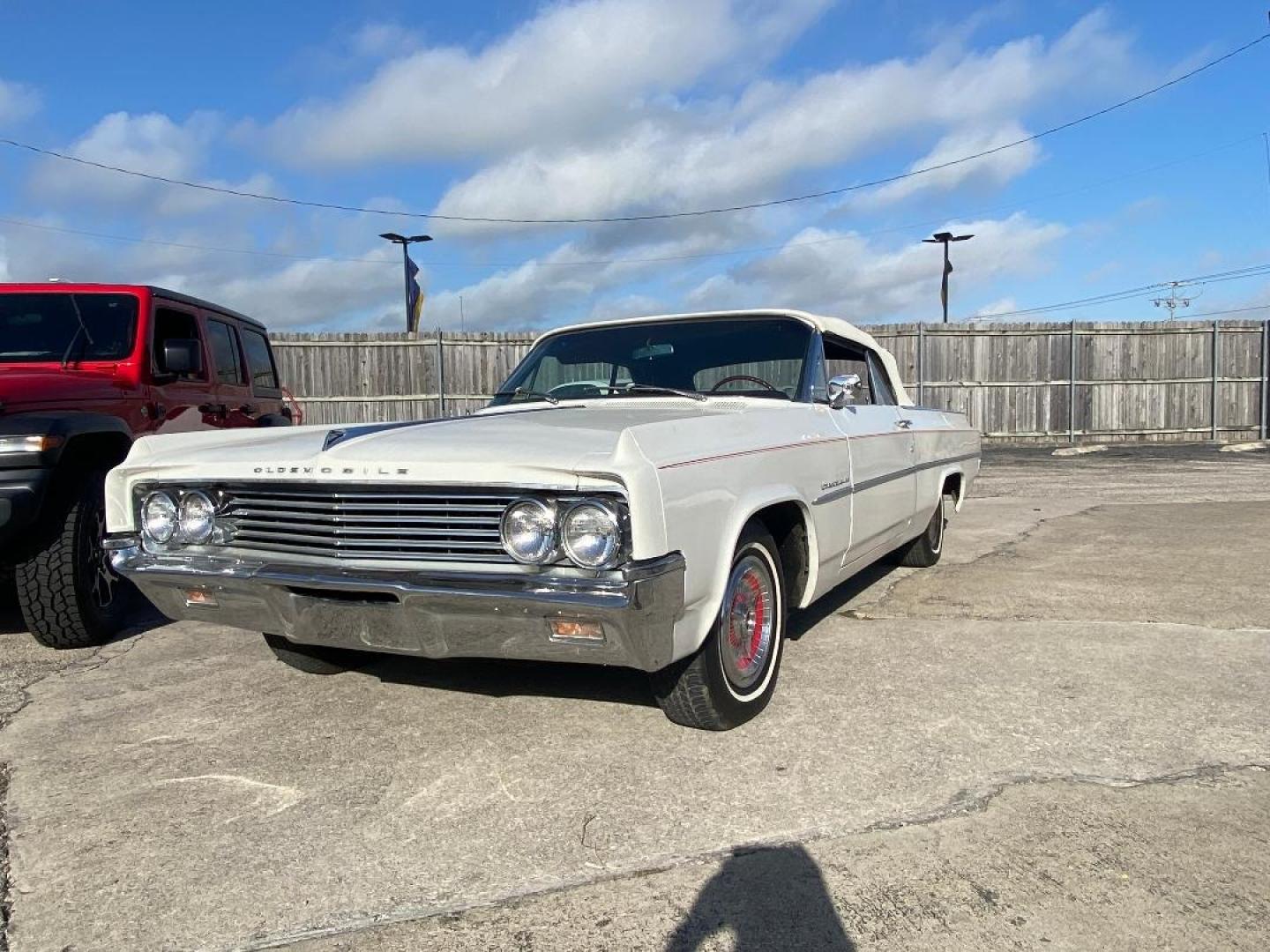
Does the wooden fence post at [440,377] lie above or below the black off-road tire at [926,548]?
above

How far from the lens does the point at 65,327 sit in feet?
A: 18.1

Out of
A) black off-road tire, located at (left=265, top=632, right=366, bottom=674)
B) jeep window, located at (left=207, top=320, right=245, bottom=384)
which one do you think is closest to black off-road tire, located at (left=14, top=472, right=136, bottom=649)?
black off-road tire, located at (left=265, top=632, right=366, bottom=674)

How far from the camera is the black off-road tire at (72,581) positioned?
4480 millimetres

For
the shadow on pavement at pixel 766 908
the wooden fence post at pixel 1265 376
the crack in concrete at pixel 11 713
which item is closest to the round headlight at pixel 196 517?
the crack in concrete at pixel 11 713

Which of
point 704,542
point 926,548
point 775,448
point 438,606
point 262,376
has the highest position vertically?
point 262,376

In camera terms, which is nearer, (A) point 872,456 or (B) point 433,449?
(B) point 433,449

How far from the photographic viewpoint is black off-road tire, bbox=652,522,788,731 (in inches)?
124

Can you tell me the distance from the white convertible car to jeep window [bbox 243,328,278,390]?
3624mm

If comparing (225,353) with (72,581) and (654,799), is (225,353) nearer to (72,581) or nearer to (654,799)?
(72,581)

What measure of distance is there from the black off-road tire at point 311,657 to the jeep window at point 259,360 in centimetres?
352

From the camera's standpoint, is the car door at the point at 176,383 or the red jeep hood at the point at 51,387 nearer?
the red jeep hood at the point at 51,387

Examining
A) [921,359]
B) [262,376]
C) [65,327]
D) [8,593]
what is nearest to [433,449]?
[65,327]

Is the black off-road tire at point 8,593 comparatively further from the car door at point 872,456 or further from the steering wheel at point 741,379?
the car door at point 872,456

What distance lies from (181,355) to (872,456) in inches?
155
